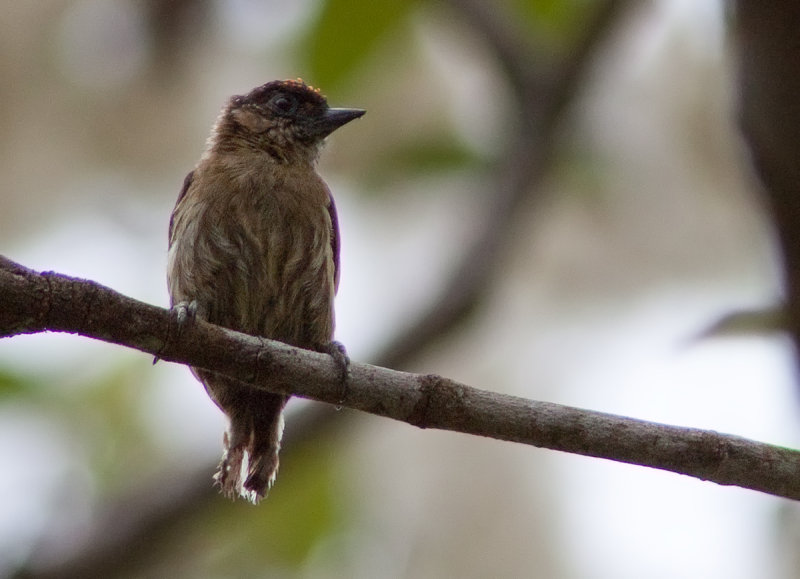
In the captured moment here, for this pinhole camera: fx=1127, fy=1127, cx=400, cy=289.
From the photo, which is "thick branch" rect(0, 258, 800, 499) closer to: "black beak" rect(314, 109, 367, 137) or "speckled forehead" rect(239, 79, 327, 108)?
"black beak" rect(314, 109, 367, 137)

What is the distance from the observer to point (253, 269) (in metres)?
4.48

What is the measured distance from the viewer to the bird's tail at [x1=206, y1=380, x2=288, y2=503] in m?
4.47

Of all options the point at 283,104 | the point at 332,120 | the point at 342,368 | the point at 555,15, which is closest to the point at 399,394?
the point at 342,368

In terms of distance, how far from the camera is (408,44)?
229 inches

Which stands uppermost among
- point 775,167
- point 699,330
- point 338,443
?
point 338,443

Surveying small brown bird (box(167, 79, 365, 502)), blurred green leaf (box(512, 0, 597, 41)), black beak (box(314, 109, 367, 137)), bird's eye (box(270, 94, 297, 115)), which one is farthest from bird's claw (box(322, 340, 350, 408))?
blurred green leaf (box(512, 0, 597, 41))

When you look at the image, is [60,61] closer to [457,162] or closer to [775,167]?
[457,162]

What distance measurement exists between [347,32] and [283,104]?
0.72 m

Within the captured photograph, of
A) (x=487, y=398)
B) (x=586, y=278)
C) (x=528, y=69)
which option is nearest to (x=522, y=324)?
(x=586, y=278)

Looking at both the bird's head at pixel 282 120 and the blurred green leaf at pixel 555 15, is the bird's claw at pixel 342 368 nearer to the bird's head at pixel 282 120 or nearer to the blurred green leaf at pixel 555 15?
the bird's head at pixel 282 120

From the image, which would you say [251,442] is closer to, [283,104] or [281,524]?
[281,524]

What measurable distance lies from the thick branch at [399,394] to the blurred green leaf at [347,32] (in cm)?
214

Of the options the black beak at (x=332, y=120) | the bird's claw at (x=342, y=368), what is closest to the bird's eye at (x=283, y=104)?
the black beak at (x=332, y=120)

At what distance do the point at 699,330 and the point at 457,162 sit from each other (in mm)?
3258
